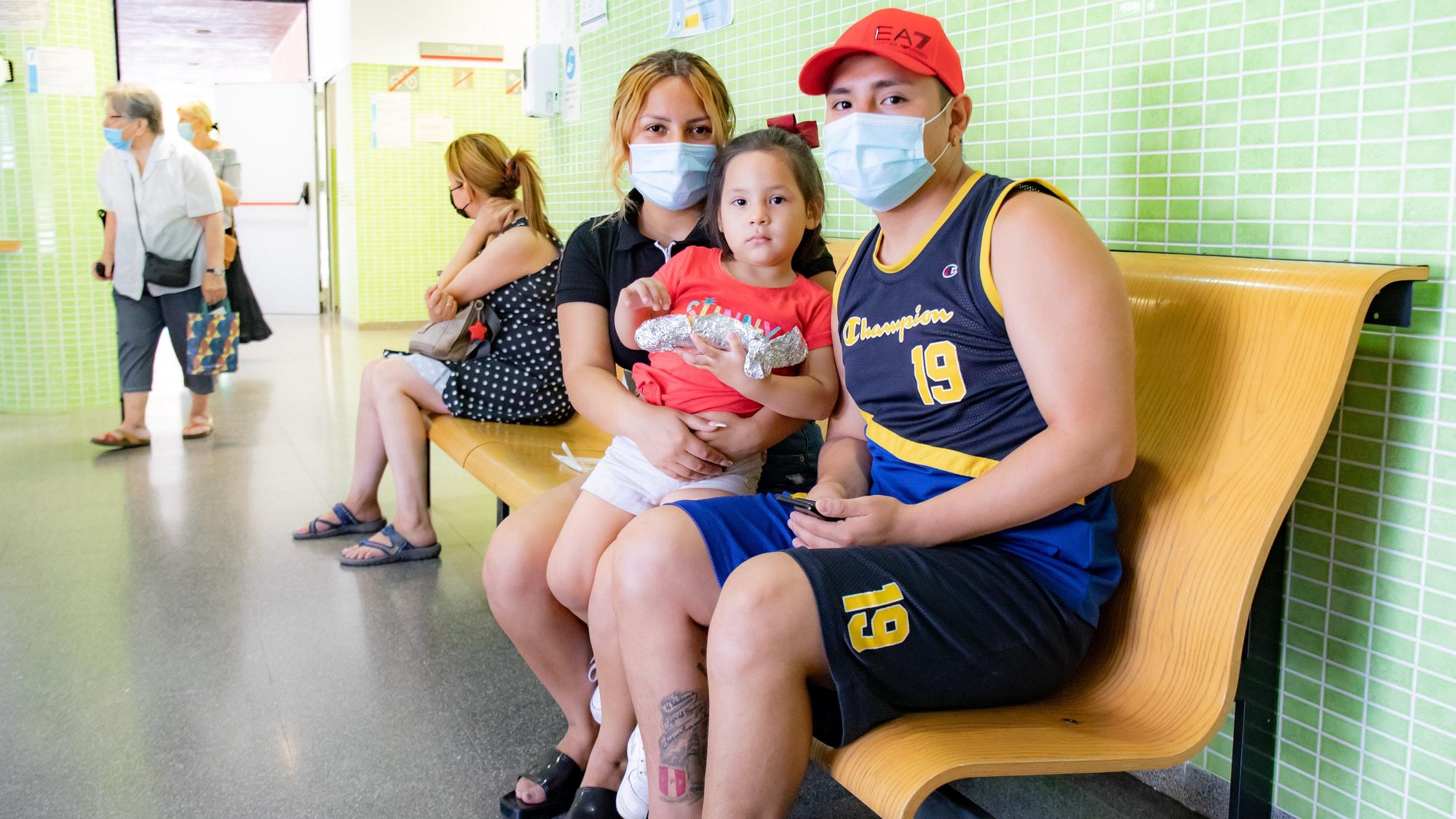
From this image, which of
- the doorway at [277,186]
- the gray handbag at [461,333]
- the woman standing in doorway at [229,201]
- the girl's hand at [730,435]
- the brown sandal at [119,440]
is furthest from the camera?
the doorway at [277,186]

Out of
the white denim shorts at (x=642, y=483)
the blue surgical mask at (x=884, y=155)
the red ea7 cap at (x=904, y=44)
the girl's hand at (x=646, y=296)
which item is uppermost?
the red ea7 cap at (x=904, y=44)

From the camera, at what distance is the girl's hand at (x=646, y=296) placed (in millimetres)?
1921

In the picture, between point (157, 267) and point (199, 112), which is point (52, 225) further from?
point (157, 267)

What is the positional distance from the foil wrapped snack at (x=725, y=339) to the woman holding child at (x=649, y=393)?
0.03 meters

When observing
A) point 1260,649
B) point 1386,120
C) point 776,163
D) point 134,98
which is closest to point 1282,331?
point 1386,120

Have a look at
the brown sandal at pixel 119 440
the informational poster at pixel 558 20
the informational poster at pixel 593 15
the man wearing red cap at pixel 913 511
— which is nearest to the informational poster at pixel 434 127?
the brown sandal at pixel 119 440

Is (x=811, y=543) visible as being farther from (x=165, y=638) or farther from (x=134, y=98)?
(x=134, y=98)

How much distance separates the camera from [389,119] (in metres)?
9.67

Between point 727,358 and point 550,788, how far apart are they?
32.4 inches

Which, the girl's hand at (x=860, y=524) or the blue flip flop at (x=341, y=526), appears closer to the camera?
the girl's hand at (x=860, y=524)

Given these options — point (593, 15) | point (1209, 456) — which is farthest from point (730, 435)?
point (593, 15)

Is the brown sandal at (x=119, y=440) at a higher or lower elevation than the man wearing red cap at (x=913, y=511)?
lower

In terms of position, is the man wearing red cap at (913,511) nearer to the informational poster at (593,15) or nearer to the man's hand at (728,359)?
the man's hand at (728,359)

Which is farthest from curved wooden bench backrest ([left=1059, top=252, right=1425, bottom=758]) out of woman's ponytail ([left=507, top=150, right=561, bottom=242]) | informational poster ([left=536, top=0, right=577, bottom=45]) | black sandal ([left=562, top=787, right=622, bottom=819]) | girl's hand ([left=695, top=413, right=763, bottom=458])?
informational poster ([left=536, top=0, right=577, bottom=45])
